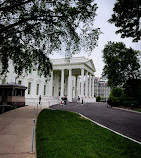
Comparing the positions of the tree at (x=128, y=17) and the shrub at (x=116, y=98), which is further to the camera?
the shrub at (x=116, y=98)

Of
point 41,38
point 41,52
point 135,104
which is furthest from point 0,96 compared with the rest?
point 135,104

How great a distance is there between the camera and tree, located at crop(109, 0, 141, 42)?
8.97m

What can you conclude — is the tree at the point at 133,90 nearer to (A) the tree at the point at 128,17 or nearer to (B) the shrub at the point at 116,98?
(B) the shrub at the point at 116,98

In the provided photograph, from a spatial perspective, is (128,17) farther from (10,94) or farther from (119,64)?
(119,64)

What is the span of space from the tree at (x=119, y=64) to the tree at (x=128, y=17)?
23.4 meters

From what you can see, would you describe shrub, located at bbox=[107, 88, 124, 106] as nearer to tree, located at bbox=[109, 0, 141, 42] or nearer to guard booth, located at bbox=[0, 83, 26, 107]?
guard booth, located at bbox=[0, 83, 26, 107]

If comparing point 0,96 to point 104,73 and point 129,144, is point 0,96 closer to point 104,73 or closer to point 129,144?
point 129,144

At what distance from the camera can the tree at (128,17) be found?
8970mm

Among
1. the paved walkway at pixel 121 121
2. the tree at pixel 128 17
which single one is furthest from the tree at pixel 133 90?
the tree at pixel 128 17

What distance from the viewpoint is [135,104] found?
24969 millimetres

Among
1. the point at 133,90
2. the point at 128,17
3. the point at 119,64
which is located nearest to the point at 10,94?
the point at 128,17

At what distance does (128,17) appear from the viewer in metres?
9.80

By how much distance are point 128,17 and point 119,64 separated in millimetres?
26287

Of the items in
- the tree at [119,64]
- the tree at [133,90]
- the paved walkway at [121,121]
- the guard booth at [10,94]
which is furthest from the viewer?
the tree at [119,64]
